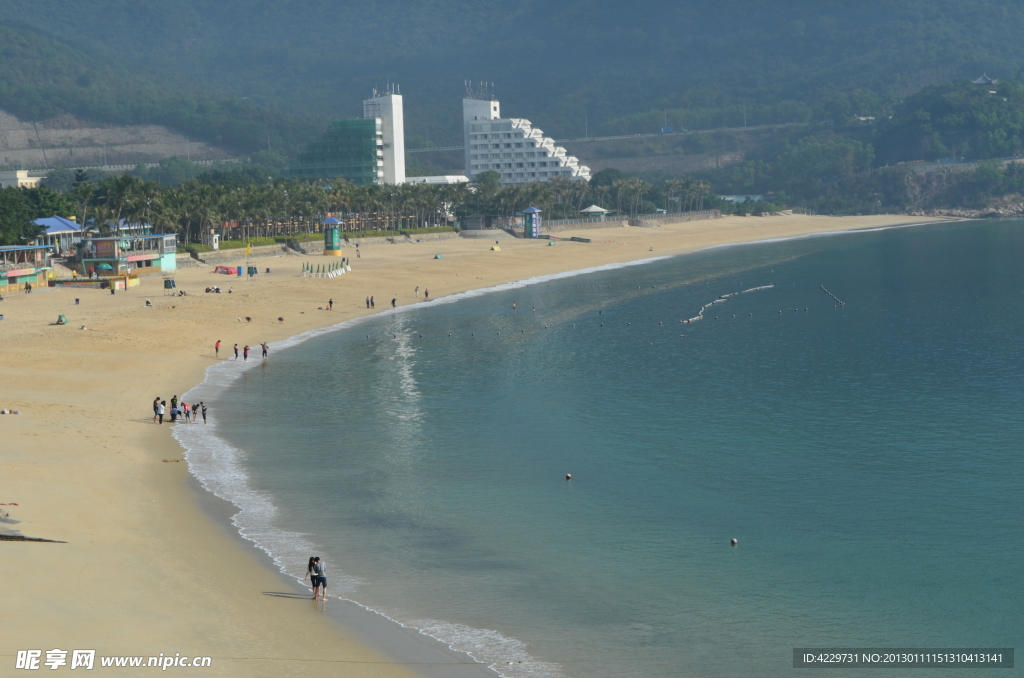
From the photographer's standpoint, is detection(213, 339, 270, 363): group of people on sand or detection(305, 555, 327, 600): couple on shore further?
detection(213, 339, 270, 363): group of people on sand

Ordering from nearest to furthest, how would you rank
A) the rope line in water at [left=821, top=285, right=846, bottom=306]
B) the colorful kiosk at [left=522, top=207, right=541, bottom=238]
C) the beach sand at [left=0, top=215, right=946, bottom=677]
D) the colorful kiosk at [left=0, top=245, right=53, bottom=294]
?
the beach sand at [left=0, top=215, right=946, bottom=677], the colorful kiosk at [left=0, top=245, right=53, bottom=294], the rope line in water at [left=821, top=285, right=846, bottom=306], the colorful kiosk at [left=522, top=207, right=541, bottom=238]

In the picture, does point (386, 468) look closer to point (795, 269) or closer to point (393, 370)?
point (393, 370)

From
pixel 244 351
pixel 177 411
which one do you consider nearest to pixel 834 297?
pixel 244 351

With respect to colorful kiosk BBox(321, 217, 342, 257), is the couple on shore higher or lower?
lower

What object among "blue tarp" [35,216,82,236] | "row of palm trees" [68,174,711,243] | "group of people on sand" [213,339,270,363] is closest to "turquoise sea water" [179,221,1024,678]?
"group of people on sand" [213,339,270,363]

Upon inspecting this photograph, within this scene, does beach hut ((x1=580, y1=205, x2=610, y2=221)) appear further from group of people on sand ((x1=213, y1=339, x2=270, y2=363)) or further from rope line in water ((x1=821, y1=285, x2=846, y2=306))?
group of people on sand ((x1=213, y1=339, x2=270, y2=363))

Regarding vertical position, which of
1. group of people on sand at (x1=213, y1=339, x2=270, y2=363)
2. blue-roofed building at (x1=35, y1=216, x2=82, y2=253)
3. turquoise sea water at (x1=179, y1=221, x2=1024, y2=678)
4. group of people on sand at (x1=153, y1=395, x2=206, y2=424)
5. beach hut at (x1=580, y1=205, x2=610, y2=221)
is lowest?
turquoise sea water at (x1=179, y1=221, x2=1024, y2=678)
